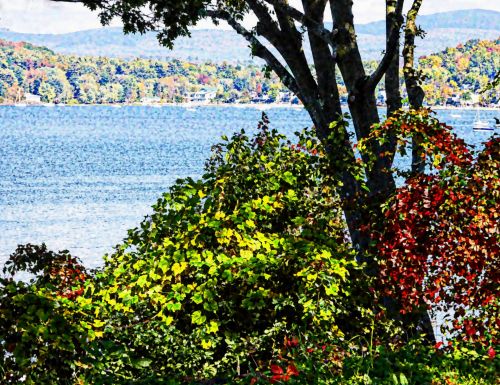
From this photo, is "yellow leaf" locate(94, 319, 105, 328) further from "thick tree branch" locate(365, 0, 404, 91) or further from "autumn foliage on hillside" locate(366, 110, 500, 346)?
"thick tree branch" locate(365, 0, 404, 91)

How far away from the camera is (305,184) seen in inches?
335

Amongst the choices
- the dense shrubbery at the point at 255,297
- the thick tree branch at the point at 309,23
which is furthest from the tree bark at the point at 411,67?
the dense shrubbery at the point at 255,297

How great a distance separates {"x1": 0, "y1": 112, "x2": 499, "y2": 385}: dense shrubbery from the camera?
668 cm

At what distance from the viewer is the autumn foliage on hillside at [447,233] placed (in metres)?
7.09

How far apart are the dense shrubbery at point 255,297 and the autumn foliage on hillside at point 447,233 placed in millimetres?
16

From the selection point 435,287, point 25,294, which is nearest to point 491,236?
point 435,287

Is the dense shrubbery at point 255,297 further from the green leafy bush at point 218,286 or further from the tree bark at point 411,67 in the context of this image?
the tree bark at point 411,67

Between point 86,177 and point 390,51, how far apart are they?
217 ft

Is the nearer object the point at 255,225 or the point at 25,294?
the point at 25,294

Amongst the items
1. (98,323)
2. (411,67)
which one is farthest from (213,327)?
(411,67)

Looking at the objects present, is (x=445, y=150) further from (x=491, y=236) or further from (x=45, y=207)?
(x=45, y=207)

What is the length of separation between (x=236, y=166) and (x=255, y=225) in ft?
3.42

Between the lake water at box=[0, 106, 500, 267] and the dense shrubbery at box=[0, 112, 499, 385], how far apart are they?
29.2 metres

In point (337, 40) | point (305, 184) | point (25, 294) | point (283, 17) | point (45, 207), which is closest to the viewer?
point (25, 294)
